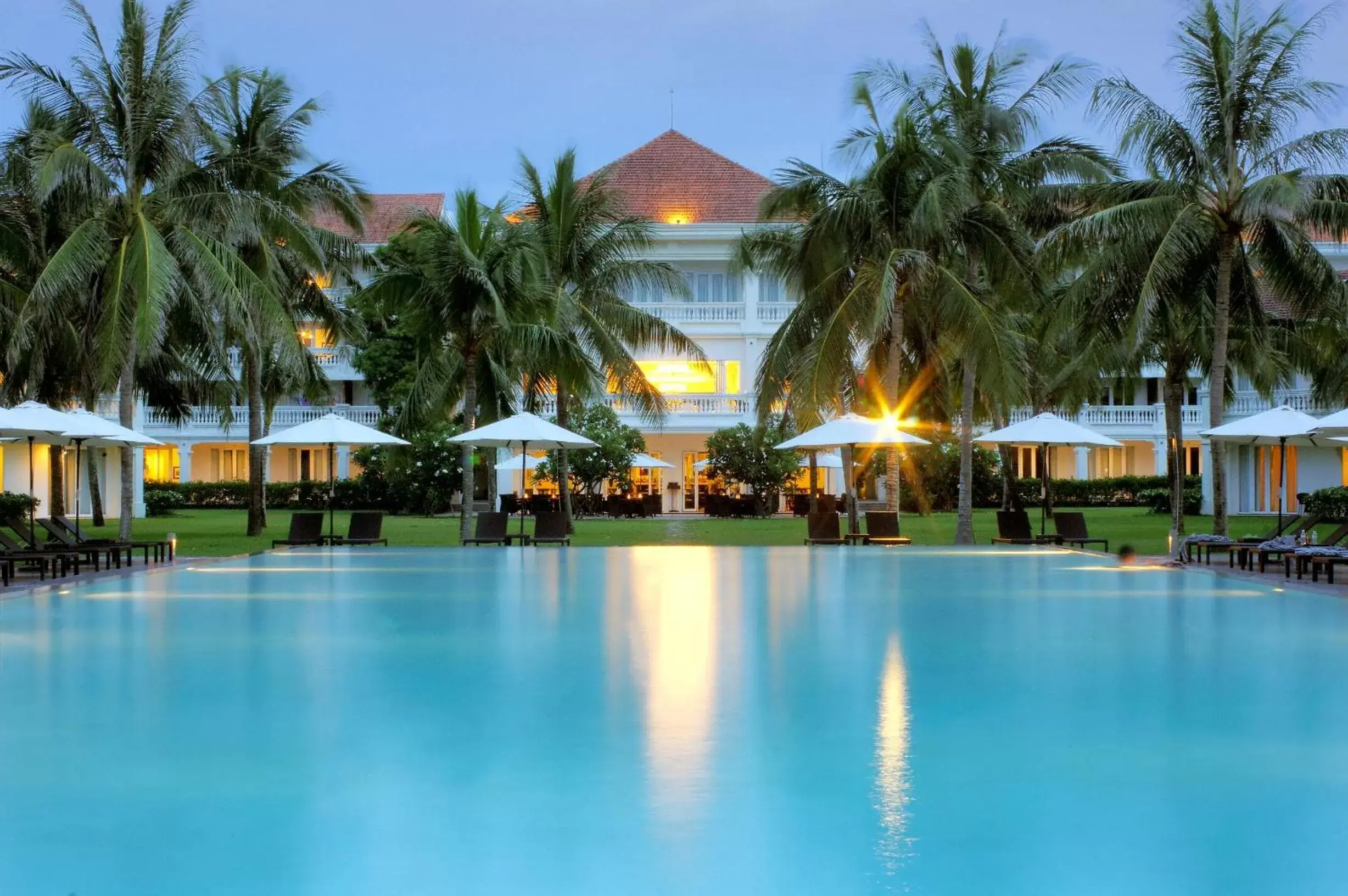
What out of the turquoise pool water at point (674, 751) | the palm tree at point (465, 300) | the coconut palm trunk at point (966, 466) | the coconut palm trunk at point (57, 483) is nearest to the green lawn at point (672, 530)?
the coconut palm trunk at point (966, 466)

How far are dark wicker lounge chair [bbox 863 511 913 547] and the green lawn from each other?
237cm

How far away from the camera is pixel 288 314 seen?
2791 centimetres

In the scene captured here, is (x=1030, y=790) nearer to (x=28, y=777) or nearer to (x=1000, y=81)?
(x=28, y=777)

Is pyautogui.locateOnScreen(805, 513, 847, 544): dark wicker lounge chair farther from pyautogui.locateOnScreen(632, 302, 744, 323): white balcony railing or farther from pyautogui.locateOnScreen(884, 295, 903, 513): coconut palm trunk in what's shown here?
pyautogui.locateOnScreen(632, 302, 744, 323): white balcony railing

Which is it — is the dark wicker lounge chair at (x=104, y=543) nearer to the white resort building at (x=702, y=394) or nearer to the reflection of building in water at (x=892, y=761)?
the reflection of building in water at (x=892, y=761)

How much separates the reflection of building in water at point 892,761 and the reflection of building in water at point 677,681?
794 mm

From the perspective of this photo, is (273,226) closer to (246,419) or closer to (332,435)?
(332,435)

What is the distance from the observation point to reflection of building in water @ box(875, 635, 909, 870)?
17.4 ft

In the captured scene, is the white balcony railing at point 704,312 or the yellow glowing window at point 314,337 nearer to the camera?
the white balcony railing at point 704,312

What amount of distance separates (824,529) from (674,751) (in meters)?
17.7

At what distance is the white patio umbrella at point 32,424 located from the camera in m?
18.0

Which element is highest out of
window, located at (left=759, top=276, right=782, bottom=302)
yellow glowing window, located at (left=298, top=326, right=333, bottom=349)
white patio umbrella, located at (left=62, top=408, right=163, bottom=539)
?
window, located at (left=759, top=276, right=782, bottom=302)

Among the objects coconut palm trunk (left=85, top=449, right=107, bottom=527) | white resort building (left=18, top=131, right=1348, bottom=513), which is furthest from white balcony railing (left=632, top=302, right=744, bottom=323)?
coconut palm trunk (left=85, top=449, right=107, bottom=527)

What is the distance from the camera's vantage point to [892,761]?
21.8 feet
